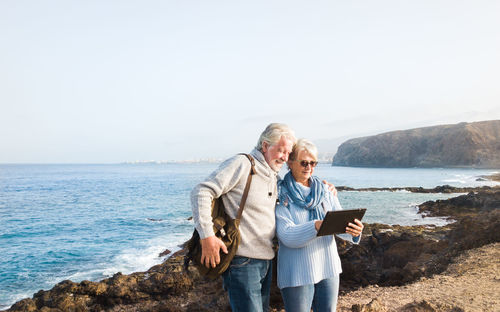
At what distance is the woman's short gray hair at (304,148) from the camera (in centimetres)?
276

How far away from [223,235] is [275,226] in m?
0.45

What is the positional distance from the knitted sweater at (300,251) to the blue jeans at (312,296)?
2.4 inches

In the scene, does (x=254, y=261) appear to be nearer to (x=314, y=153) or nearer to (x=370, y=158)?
(x=314, y=153)

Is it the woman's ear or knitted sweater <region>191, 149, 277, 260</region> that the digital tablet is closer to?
knitted sweater <region>191, 149, 277, 260</region>

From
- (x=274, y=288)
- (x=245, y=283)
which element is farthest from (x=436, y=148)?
(x=245, y=283)

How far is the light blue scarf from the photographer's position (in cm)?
271

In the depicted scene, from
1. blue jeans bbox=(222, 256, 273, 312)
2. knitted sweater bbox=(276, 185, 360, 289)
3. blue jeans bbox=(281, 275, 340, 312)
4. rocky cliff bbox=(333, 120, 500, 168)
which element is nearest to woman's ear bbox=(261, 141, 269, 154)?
knitted sweater bbox=(276, 185, 360, 289)

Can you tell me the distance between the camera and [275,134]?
100 inches

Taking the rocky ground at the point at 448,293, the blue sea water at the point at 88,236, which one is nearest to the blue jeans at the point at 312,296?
the rocky ground at the point at 448,293

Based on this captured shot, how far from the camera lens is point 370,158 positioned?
363 ft

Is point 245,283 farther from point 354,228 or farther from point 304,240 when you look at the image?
point 354,228

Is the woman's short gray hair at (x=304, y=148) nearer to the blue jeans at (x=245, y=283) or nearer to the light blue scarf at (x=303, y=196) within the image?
the light blue scarf at (x=303, y=196)

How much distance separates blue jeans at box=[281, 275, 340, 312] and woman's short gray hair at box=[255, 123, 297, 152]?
111cm

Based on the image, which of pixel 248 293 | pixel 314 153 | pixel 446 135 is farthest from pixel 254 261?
pixel 446 135
